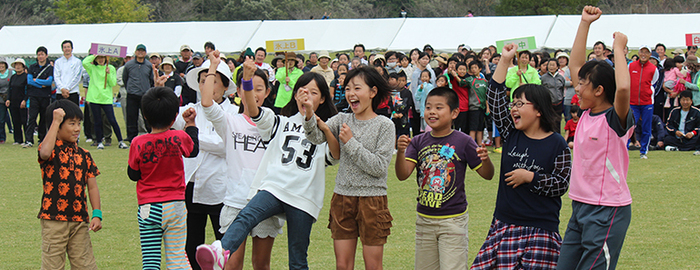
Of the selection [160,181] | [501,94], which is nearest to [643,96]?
[501,94]

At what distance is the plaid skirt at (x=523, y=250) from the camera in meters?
3.42

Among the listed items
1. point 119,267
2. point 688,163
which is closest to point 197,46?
point 688,163

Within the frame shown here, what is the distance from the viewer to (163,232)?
3.78 meters

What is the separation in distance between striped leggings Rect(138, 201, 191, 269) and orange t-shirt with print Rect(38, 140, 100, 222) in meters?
0.52

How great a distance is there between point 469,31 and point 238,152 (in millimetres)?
18743

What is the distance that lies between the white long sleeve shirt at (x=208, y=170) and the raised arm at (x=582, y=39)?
228 centimetres

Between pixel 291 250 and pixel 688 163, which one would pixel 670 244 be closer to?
pixel 291 250

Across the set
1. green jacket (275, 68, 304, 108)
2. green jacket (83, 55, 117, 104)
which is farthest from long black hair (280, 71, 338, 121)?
green jacket (83, 55, 117, 104)

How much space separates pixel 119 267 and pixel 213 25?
20923 millimetres

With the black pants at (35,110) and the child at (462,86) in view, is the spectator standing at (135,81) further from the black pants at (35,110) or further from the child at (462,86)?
the child at (462,86)

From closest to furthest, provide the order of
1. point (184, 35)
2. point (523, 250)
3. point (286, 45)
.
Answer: point (523, 250) < point (286, 45) < point (184, 35)

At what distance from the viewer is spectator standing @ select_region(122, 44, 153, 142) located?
12594mm

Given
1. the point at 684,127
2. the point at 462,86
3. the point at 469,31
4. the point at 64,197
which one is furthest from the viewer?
the point at 469,31

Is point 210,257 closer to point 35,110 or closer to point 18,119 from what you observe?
point 35,110
